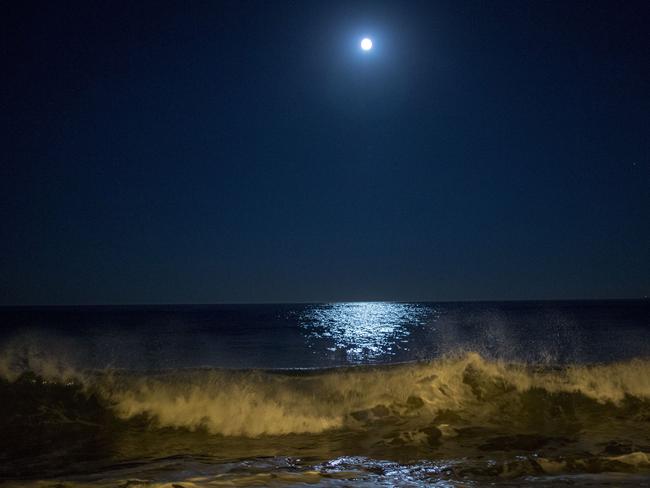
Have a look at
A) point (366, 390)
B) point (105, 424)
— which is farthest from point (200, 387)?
point (366, 390)

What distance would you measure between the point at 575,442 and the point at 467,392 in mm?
3370

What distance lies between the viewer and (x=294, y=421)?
9.96 metres

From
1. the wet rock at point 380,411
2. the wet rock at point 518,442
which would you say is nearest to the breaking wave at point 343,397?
the wet rock at point 380,411

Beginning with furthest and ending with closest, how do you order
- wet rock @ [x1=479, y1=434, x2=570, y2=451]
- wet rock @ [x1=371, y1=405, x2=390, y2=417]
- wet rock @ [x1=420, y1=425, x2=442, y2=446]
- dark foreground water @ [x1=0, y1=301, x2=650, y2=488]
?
wet rock @ [x1=371, y1=405, x2=390, y2=417] → wet rock @ [x1=420, y1=425, x2=442, y2=446] → wet rock @ [x1=479, y1=434, x2=570, y2=451] → dark foreground water @ [x1=0, y1=301, x2=650, y2=488]

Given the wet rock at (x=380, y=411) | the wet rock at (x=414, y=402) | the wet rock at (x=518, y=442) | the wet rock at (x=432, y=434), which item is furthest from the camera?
the wet rock at (x=414, y=402)

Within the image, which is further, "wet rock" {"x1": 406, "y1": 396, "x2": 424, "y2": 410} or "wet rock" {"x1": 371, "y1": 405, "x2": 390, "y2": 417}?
"wet rock" {"x1": 406, "y1": 396, "x2": 424, "y2": 410}

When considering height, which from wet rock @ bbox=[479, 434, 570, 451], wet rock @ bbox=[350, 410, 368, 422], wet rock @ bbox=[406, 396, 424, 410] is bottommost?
wet rock @ bbox=[350, 410, 368, 422]

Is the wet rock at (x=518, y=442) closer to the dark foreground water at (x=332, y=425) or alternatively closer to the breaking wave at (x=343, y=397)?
the dark foreground water at (x=332, y=425)

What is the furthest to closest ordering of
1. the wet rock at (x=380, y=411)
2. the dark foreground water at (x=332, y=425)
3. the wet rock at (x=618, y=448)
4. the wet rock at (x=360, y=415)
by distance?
the wet rock at (x=380, y=411)
the wet rock at (x=360, y=415)
the wet rock at (x=618, y=448)
the dark foreground water at (x=332, y=425)

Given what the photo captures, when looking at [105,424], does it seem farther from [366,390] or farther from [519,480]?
[519,480]

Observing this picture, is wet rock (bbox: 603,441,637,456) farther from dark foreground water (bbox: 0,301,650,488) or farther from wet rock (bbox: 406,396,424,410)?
wet rock (bbox: 406,396,424,410)

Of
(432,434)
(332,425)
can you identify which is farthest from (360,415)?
(432,434)

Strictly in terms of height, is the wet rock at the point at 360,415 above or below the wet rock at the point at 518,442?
below

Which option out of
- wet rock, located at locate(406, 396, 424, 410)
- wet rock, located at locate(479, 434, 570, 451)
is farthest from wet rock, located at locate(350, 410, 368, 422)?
wet rock, located at locate(479, 434, 570, 451)
